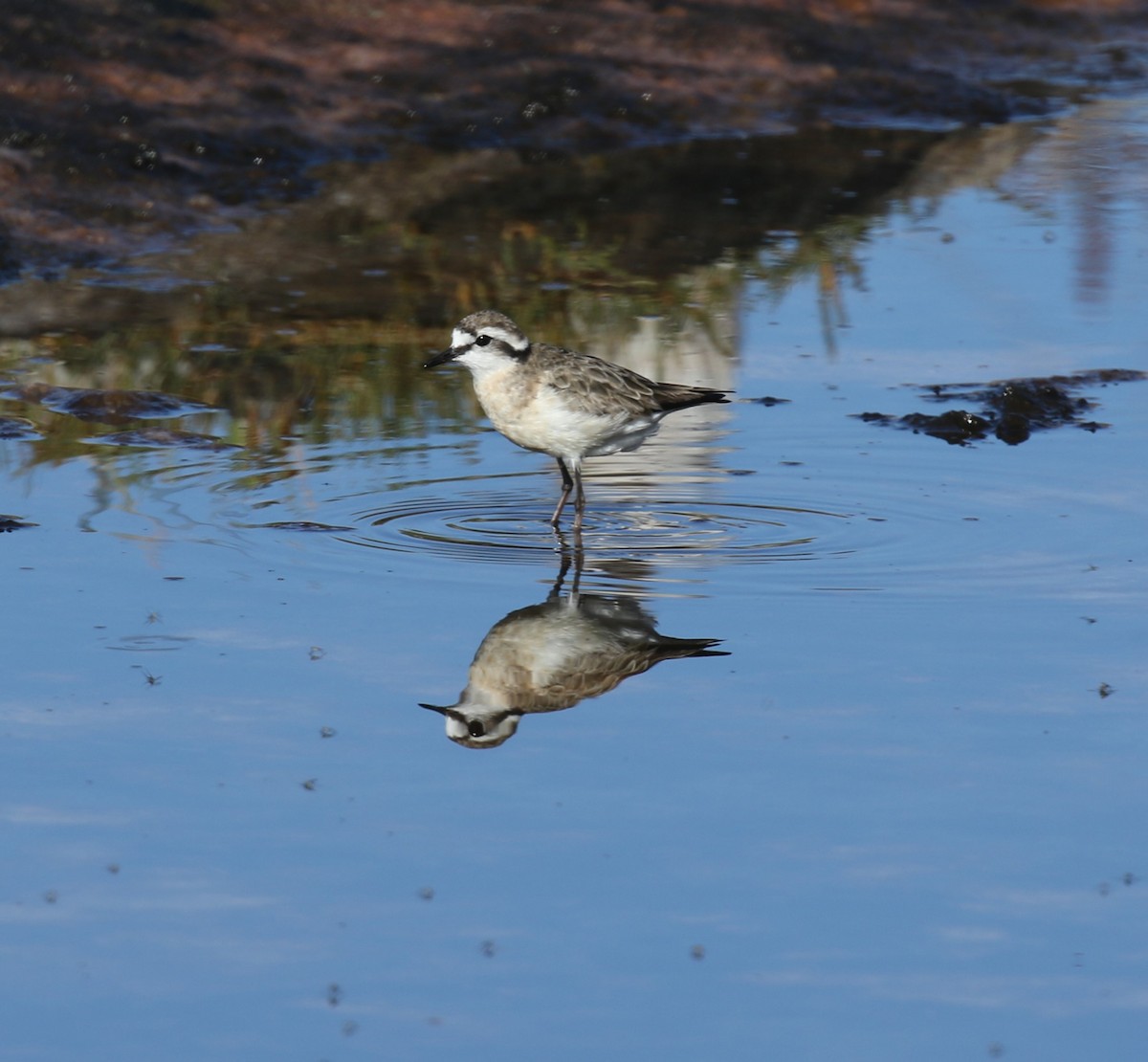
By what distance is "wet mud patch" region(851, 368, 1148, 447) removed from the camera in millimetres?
11273

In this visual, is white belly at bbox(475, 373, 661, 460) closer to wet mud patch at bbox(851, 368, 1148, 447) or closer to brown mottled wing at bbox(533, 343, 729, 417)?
brown mottled wing at bbox(533, 343, 729, 417)

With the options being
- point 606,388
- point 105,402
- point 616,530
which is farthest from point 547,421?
point 105,402

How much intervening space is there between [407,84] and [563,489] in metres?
9.52

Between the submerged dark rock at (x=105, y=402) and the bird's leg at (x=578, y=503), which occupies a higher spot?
the submerged dark rock at (x=105, y=402)

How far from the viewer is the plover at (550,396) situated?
9836mm

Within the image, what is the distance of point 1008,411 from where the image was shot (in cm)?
1153

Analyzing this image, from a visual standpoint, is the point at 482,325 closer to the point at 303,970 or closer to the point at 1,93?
the point at 303,970

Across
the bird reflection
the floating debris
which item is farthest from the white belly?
the bird reflection

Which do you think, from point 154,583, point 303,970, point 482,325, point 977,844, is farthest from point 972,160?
point 303,970

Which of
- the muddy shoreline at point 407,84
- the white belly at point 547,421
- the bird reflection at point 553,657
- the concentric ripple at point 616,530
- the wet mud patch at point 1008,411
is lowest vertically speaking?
the bird reflection at point 553,657

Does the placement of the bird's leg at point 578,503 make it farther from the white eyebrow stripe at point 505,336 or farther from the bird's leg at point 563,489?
the white eyebrow stripe at point 505,336

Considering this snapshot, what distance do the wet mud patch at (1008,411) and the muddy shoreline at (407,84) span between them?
6.26m

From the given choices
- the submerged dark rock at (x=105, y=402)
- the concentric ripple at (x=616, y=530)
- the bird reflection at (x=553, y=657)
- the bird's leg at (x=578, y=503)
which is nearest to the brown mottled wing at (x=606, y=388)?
the bird's leg at (x=578, y=503)

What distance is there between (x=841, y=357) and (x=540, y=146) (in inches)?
267
